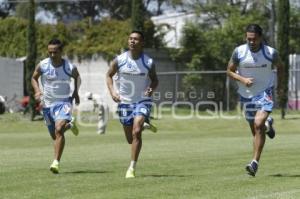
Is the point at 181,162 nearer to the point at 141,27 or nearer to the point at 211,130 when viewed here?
the point at 211,130

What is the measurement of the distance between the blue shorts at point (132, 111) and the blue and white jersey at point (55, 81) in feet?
4.86

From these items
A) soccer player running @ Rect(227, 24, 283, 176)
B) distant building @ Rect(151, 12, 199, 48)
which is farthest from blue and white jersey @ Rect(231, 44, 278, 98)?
distant building @ Rect(151, 12, 199, 48)

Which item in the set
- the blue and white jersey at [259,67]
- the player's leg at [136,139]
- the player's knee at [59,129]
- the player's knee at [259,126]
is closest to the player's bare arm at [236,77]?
the blue and white jersey at [259,67]

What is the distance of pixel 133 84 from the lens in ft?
43.9

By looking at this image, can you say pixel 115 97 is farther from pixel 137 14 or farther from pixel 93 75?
pixel 93 75

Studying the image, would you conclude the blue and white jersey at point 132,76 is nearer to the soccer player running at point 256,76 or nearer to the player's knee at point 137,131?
the player's knee at point 137,131

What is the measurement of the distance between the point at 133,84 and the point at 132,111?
17.9 inches

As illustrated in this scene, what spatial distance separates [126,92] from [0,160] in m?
4.92

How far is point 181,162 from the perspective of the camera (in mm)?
16312

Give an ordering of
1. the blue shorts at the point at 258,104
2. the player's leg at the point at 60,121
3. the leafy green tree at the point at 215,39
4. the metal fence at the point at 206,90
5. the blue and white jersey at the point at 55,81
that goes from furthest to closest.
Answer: the leafy green tree at the point at 215,39 → the metal fence at the point at 206,90 → the blue and white jersey at the point at 55,81 → the player's leg at the point at 60,121 → the blue shorts at the point at 258,104

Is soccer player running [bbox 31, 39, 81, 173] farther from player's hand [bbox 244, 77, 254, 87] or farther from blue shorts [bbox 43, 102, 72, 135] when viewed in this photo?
player's hand [bbox 244, 77, 254, 87]

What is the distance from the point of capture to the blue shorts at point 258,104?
13125 mm

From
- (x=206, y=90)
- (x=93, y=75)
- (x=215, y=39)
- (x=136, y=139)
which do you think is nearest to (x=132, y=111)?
(x=136, y=139)

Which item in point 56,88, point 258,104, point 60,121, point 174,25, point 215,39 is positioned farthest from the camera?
point 174,25
